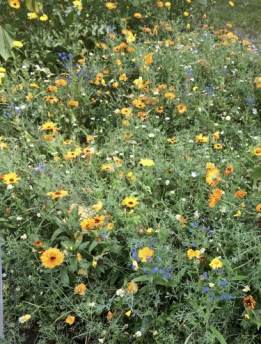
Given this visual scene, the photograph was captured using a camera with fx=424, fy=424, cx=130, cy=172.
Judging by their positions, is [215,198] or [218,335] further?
[215,198]

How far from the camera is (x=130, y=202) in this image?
2094 mm

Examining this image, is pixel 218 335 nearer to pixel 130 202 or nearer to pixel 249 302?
pixel 249 302

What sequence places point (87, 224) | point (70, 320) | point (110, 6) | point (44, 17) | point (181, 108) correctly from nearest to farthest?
point (70, 320) < point (87, 224) < point (181, 108) < point (44, 17) < point (110, 6)

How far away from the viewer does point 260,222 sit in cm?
197

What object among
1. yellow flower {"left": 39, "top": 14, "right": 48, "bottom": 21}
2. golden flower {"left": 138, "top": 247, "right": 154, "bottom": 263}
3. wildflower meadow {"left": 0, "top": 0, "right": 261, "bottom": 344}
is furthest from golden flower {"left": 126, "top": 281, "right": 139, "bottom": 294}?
yellow flower {"left": 39, "top": 14, "right": 48, "bottom": 21}

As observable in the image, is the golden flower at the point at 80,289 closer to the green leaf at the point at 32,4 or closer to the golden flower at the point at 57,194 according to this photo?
the golden flower at the point at 57,194

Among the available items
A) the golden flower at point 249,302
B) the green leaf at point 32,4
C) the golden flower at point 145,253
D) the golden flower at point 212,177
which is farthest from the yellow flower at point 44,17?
the golden flower at point 249,302

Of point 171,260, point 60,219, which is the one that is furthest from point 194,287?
point 60,219

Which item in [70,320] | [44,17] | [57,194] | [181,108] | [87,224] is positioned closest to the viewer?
[70,320]

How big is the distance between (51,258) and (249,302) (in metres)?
0.83

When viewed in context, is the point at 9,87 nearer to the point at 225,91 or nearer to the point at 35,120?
the point at 35,120

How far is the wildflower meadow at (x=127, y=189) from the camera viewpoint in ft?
5.91

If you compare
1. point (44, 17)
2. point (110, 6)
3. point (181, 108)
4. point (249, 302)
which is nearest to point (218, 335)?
point (249, 302)

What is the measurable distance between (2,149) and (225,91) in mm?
1653
